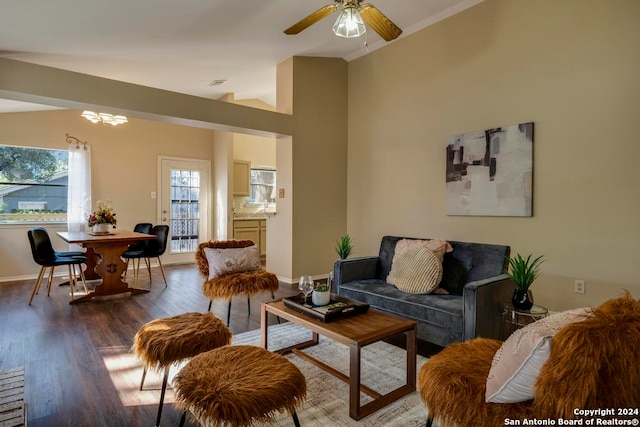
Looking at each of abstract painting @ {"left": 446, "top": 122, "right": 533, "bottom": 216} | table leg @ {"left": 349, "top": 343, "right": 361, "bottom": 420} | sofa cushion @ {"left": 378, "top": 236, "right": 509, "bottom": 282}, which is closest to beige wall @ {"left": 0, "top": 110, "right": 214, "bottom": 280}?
abstract painting @ {"left": 446, "top": 122, "right": 533, "bottom": 216}

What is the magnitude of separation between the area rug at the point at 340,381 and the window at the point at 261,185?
15.9 feet

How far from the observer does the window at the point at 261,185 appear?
7.74m

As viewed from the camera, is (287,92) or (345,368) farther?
(287,92)

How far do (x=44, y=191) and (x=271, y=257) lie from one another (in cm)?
366

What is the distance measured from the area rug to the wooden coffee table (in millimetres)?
41

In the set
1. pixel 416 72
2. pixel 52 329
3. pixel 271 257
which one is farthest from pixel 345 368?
pixel 416 72

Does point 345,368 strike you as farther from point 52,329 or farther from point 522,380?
point 52,329

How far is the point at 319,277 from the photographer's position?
5.32 m

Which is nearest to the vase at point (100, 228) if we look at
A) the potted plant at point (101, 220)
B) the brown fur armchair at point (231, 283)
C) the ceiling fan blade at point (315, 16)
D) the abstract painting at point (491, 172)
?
the potted plant at point (101, 220)

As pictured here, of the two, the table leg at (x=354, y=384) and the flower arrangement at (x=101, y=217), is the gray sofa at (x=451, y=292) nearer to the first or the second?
the table leg at (x=354, y=384)

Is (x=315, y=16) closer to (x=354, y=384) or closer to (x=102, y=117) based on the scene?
(x=354, y=384)

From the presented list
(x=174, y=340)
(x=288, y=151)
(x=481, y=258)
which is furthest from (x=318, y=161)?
(x=174, y=340)

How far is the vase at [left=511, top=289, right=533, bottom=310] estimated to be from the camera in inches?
101

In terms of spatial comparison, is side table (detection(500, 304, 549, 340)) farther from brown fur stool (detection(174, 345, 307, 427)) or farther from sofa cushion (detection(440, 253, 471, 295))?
brown fur stool (detection(174, 345, 307, 427))
